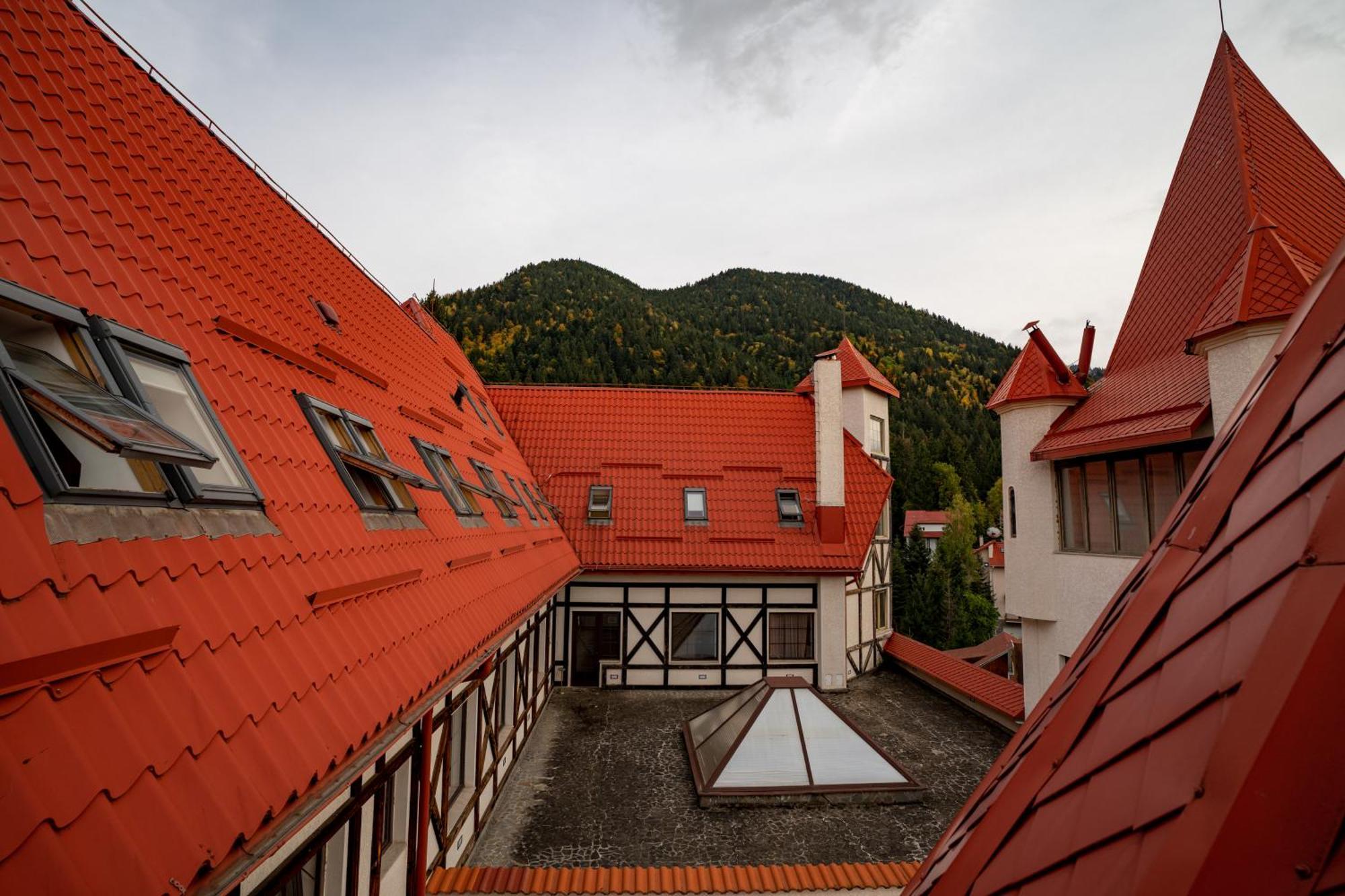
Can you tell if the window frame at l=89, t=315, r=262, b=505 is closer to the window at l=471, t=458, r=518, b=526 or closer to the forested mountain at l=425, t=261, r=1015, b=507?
the window at l=471, t=458, r=518, b=526

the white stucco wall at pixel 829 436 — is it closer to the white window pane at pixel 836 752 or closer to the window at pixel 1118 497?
the window at pixel 1118 497

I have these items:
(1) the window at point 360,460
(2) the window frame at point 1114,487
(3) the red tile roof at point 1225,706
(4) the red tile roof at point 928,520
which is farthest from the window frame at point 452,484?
(4) the red tile roof at point 928,520

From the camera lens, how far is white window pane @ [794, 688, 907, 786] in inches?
355

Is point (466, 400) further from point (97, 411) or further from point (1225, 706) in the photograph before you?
point (1225, 706)

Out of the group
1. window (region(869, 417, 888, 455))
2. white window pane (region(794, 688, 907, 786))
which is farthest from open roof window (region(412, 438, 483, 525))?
window (region(869, 417, 888, 455))

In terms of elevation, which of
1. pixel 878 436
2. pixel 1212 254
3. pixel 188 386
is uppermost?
pixel 1212 254

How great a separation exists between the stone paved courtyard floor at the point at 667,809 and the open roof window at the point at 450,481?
3.81 meters

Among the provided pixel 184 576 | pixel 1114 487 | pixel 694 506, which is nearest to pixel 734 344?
pixel 694 506

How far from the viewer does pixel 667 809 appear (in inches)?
336

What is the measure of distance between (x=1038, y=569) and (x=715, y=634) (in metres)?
6.65

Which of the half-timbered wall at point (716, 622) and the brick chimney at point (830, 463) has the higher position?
the brick chimney at point (830, 463)

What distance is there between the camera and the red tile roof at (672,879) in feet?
20.1

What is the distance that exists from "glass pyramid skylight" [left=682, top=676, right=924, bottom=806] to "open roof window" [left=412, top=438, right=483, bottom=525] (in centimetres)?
482

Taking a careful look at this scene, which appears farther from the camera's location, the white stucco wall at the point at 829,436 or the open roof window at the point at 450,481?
the white stucco wall at the point at 829,436
